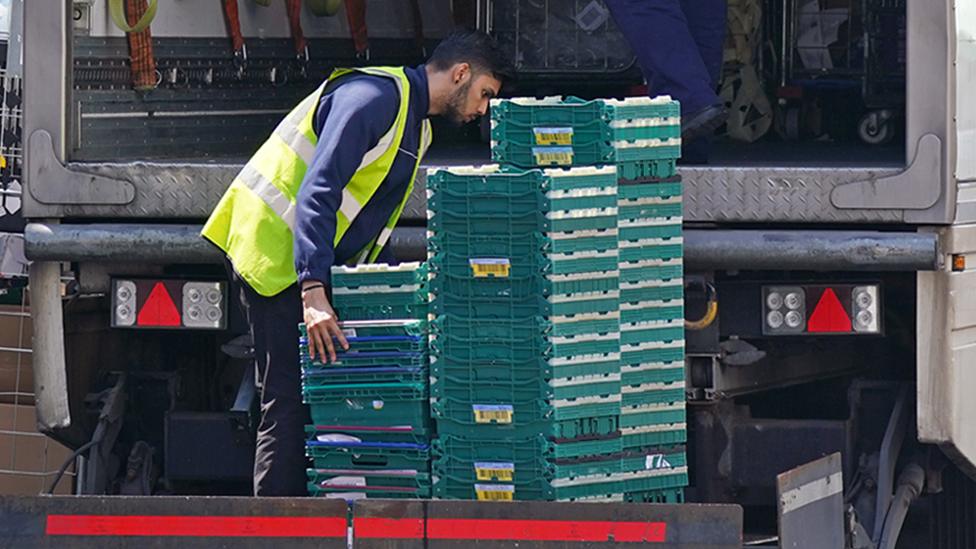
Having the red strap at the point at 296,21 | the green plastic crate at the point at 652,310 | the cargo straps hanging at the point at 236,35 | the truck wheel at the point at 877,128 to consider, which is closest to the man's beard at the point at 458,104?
the green plastic crate at the point at 652,310

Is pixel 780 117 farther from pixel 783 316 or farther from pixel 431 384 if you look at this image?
pixel 431 384

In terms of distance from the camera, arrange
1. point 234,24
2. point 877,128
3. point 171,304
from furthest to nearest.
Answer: point 877,128
point 234,24
point 171,304

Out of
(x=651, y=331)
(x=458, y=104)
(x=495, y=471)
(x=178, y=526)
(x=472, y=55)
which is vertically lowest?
(x=178, y=526)

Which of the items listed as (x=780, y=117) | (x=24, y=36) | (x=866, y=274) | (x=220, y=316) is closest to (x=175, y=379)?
(x=220, y=316)

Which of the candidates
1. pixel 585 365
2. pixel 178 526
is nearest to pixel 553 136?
pixel 585 365

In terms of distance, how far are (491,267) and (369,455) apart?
2.13 ft

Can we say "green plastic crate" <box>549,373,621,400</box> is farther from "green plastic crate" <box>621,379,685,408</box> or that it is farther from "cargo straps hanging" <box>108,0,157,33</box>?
"cargo straps hanging" <box>108,0,157,33</box>

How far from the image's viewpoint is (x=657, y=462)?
5242 mm

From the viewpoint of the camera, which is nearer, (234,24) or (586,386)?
(586,386)

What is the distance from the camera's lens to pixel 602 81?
25.1ft

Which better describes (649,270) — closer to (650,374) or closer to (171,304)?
(650,374)

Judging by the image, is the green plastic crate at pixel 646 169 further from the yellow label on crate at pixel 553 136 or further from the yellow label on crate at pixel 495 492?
the yellow label on crate at pixel 495 492

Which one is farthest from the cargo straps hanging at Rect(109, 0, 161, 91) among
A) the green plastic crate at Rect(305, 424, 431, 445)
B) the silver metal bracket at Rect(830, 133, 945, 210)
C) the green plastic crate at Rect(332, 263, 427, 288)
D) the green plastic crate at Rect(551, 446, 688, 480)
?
the silver metal bracket at Rect(830, 133, 945, 210)

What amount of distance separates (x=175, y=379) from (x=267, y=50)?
1392 millimetres
